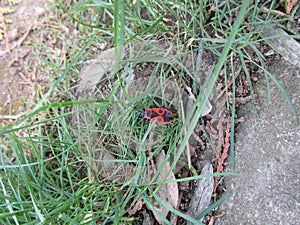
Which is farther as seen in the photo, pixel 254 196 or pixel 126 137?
pixel 126 137

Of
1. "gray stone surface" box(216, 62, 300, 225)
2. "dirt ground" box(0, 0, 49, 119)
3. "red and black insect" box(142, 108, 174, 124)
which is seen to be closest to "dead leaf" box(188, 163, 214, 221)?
"gray stone surface" box(216, 62, 300, 225)

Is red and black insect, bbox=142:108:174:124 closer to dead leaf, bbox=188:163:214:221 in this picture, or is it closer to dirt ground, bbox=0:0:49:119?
dead leaf, bbox=188:163:214:221

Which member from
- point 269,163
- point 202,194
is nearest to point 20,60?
point 202,194

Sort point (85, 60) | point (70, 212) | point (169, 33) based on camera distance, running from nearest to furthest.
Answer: point (70, 212), point (169, 33), point (85, 60)

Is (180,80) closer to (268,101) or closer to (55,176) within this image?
(268,101)

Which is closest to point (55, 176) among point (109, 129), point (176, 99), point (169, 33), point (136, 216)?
point (109, 129)

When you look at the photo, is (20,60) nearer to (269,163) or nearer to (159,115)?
(159,115)

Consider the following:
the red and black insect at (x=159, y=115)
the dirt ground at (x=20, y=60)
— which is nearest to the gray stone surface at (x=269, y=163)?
the red and black insect at (x=159, y=115)
